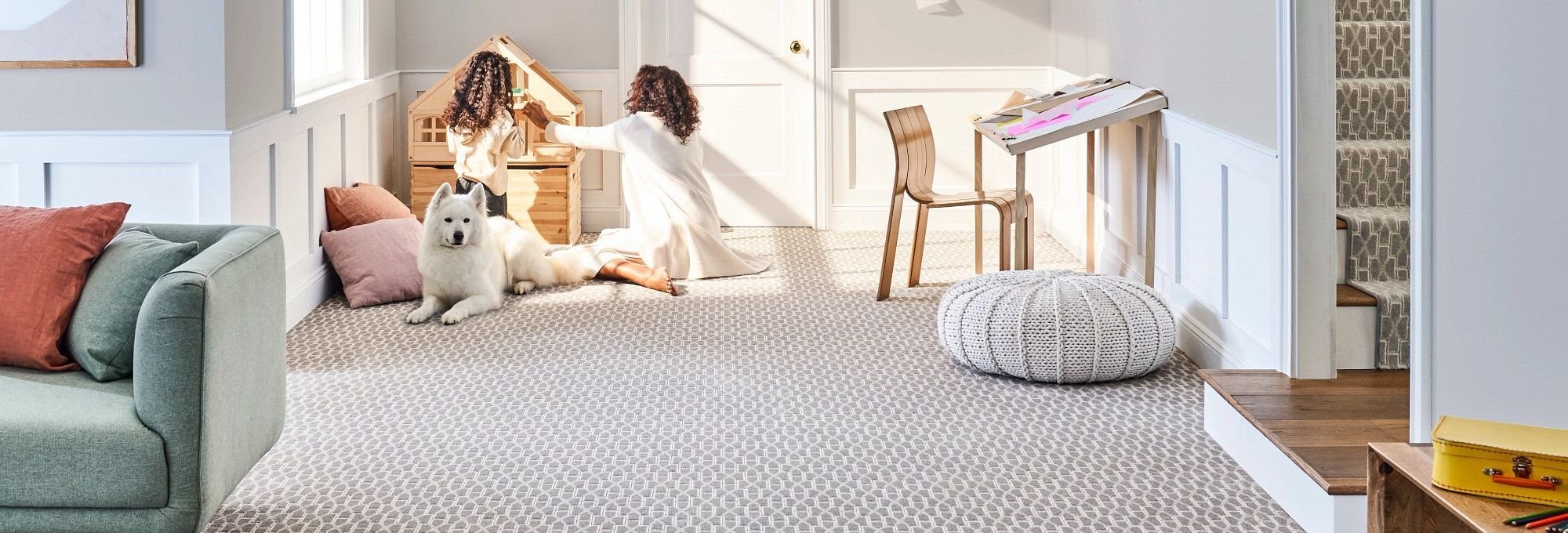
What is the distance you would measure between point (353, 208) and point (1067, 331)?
3.01 meters

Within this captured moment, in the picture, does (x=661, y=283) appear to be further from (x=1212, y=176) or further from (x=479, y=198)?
(x=1212, y=176)

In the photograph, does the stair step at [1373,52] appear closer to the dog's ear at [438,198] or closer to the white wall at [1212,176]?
the white wall at [1212,176]

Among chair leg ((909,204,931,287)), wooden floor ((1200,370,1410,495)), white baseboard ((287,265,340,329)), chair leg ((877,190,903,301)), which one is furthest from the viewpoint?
chair leg ((909,204,931,287))

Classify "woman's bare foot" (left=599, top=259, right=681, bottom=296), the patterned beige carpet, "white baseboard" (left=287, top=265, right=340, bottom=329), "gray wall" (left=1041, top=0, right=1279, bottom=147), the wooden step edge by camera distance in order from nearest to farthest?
1. the wooden step edge
2. the patterned beige carpet
3. "gray wall" (left=1041, top=0, right=1279, bottom=147)
4. "white baseboard" (left=287, top=265, right=340, bottom=329)
5. "woman's bare foot" (left=599, top=259, right=681, bottom=296)

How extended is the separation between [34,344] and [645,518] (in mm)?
1285

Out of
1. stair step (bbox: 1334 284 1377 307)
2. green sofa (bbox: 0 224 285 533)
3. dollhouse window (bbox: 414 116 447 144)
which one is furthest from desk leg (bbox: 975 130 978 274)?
green sofa (bbox: 0 224 285 533)

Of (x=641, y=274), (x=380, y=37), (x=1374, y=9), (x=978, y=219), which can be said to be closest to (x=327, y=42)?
(x=380, y=37)

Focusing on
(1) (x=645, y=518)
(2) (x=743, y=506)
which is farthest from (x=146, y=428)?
(2) (x=743, y=506)

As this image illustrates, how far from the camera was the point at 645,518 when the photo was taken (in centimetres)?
290

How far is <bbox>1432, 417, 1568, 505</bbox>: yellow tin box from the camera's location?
1922mm

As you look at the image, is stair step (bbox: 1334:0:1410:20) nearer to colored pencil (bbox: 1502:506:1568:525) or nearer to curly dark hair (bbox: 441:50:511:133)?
colored pencil (bbox: 1502:506:1568:525)

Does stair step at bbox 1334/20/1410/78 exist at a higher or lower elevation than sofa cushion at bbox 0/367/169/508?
higher

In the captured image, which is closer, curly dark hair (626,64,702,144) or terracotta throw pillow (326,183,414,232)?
terracotta throw pillow (326,183,414,232)

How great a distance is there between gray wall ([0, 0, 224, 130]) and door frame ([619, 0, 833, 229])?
2.91 m
